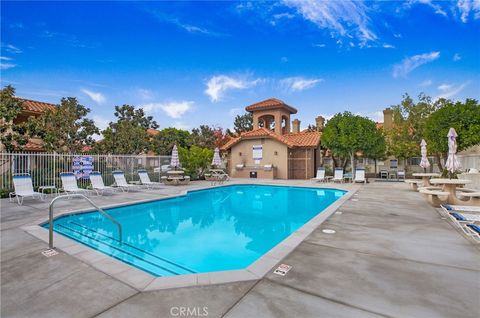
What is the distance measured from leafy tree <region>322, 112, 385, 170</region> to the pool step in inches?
746

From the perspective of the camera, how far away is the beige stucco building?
919 inches

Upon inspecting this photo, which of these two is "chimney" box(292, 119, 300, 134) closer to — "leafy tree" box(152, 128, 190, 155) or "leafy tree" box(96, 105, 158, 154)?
"leafy tree" box(152, 128, 190, 155)

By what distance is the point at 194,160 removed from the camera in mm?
20844

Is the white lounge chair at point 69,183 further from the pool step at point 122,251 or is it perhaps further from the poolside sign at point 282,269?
the poolside sign at point 282,269

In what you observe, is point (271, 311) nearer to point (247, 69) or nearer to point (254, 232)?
point (254, 232)

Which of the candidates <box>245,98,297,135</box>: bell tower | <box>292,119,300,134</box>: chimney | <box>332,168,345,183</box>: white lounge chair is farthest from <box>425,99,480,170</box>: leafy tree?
<box>292,119,300,134</box>: chimney

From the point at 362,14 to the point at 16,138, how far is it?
20802 mm

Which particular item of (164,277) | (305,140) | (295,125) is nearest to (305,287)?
(164,277)

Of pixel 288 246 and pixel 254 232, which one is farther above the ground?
pixel 288 246

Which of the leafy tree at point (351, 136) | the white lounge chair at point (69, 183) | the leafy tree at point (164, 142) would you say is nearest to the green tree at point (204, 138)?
the leafy tree at point (164, 142)

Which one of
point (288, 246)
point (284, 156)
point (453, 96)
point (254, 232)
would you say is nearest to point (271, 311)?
point (288, 246)

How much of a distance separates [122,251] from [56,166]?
12.0 meters

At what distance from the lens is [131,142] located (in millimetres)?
21719

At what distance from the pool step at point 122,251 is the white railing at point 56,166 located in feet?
23.0
